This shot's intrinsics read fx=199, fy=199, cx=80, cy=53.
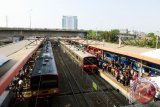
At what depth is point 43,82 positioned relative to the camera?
14.4 m

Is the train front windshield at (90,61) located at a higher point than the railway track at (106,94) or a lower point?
higher

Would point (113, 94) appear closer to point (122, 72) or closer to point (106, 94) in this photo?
point (106, 94)

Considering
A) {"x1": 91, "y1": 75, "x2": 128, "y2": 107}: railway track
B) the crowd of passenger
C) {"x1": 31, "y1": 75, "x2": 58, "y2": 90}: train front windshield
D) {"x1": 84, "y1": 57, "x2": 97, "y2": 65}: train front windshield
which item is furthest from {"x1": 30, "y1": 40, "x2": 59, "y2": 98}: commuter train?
{"x1": 84, "y1": 57, "x2": 97, "y2": 65}: train front windshield

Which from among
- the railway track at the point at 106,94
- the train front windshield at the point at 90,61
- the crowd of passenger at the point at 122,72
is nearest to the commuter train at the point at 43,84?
the railway track at the point at 106,94

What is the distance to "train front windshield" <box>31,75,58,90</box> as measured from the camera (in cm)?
1415

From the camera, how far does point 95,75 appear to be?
79.6 feet

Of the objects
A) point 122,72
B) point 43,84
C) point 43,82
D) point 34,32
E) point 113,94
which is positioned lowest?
point 113,94

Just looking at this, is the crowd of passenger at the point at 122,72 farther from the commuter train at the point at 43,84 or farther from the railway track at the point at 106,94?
the commuter train at the point at 43,84

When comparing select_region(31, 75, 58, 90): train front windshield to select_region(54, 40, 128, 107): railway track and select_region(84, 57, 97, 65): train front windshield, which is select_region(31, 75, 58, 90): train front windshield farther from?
select_region(84, 57, 97, 65): train front windshield

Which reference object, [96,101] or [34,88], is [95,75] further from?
[34,88]

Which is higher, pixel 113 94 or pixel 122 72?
pixel 122 72

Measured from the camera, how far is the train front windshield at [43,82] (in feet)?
46.4

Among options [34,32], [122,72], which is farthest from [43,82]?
[34,32]

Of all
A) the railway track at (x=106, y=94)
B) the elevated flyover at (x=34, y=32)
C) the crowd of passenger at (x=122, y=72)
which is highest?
the elevated flyover at (x=34, y=32)
